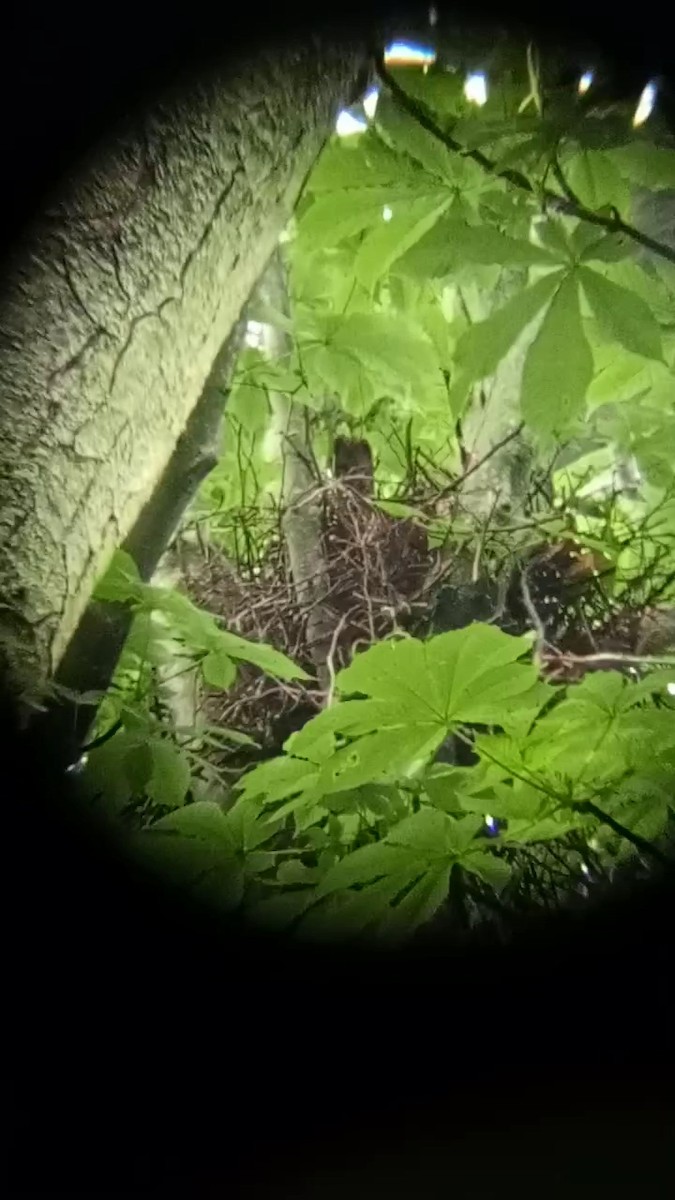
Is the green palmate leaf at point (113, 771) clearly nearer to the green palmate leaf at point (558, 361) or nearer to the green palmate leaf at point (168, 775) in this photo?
the green palmate leaf at point (168, 775)

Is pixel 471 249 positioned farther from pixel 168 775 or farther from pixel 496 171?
pixel 168 775

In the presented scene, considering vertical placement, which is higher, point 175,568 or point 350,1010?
point 175,568

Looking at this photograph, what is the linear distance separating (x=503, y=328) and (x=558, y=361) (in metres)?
0.03

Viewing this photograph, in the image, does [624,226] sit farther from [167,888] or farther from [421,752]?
[167,888]

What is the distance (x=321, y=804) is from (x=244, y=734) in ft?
0.20

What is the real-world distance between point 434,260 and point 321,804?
0.95 feet

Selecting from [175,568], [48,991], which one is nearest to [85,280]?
[175,568]

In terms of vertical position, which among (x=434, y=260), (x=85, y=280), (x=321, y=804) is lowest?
(x=321, y=804)

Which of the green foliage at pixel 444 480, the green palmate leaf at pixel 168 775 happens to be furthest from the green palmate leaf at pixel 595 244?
the green palmate leaf at pixel 168 775

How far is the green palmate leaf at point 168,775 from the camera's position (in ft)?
1.58

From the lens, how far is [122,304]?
35cm

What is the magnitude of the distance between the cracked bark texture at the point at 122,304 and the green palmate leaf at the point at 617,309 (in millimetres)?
154

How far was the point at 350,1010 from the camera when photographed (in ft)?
1.26

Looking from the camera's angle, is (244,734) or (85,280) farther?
(244,734)
